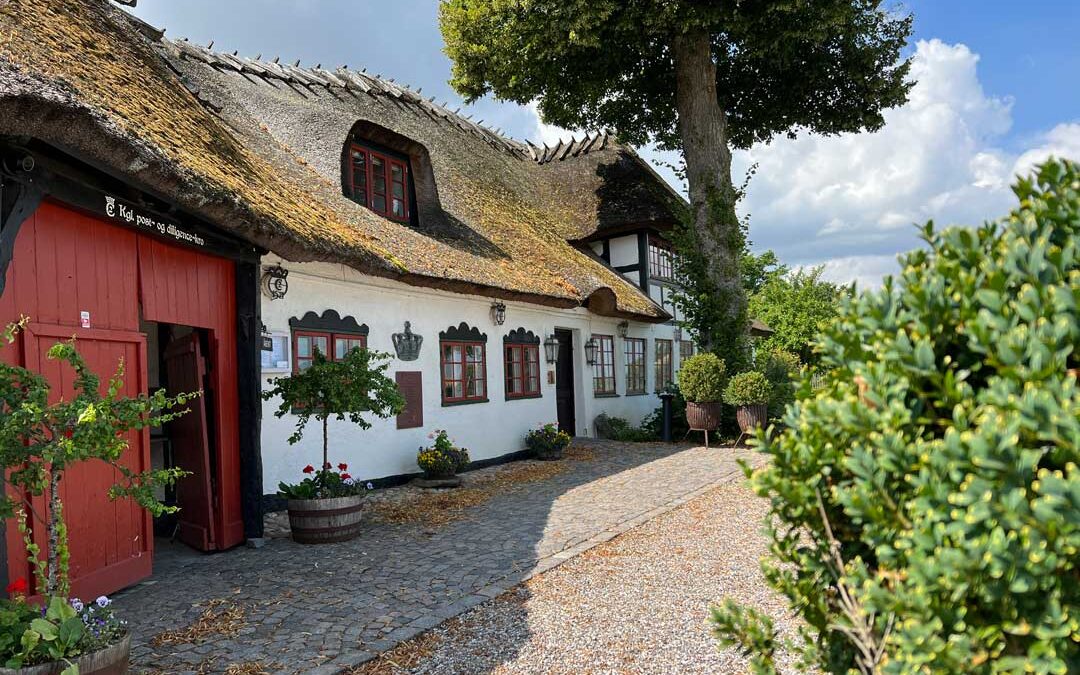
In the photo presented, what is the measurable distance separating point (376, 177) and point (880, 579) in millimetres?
10317

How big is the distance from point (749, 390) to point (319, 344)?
7091 millimetres

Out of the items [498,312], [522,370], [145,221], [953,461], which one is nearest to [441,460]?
[498,312]

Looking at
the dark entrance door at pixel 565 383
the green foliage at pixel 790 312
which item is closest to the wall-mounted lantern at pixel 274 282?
the dark entrance door at pixel 565 383

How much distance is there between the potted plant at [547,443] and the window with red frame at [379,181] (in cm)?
402

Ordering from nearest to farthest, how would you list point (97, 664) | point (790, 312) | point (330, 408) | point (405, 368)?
point (97, 664)
point (330, 408)
point (405, 368)
point (790, 312)

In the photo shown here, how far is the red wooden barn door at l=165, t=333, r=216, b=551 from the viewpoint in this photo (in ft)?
19.3

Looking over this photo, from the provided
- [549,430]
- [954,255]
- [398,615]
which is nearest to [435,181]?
[549,430]

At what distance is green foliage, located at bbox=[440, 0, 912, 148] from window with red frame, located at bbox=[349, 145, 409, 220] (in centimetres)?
378

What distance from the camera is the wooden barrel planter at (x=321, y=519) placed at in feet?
20.4

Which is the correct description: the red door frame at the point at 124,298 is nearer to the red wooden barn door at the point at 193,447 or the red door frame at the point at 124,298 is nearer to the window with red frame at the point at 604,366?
the red wooden barn door at the point at 193,447

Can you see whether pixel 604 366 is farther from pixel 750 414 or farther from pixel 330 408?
pixel 330 408

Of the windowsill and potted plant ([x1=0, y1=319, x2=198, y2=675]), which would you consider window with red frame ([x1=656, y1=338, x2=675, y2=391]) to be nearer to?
the windowsill

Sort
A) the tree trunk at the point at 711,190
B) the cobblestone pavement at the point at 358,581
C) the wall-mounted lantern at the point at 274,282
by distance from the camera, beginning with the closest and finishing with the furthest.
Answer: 1. the cobblestone pavement at the point at 358,581
2. the wall-mounted lantern at the point at 274,282
3. the tree trunk at the point at 711,190

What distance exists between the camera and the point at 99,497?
466 cm
